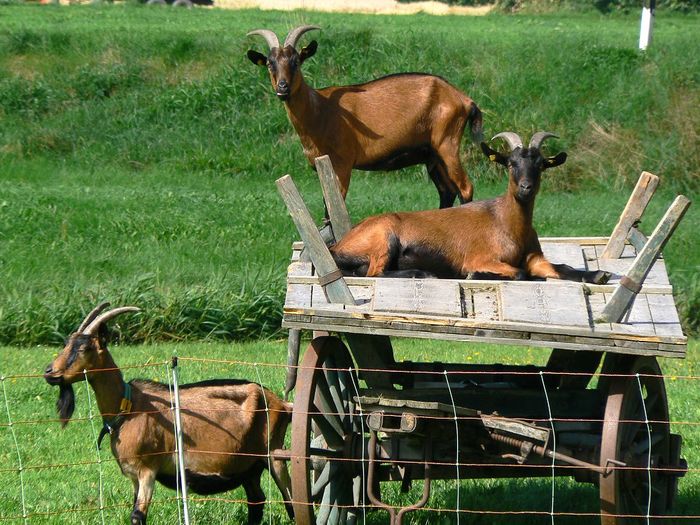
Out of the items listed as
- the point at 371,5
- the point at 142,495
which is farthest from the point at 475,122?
the point at 371,5

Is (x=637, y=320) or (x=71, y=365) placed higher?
(x=637, y=320)

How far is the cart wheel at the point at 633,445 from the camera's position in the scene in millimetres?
5598

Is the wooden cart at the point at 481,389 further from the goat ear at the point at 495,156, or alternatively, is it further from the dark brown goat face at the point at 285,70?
the dark brown goat face at the point at 285,70

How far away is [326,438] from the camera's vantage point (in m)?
6.27

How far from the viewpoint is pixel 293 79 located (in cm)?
909

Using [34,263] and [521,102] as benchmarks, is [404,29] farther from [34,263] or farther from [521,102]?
[34,263]

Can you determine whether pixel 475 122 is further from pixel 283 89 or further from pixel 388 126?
pixel 283 89

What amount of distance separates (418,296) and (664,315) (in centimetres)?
125

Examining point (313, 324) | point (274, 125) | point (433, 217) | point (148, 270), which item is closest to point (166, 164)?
point (274, 125)

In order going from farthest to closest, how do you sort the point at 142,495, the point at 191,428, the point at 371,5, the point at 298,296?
the point at 371,5, the point at 191,428, the point at 142,495, the point at 298,296

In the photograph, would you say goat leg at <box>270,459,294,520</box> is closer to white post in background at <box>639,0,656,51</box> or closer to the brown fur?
the brown fur

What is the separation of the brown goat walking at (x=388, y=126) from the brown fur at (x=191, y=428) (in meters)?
2.92

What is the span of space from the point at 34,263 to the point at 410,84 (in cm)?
671

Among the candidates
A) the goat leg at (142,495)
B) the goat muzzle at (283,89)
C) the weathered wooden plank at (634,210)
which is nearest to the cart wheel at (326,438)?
the goat leg at (142,495)
